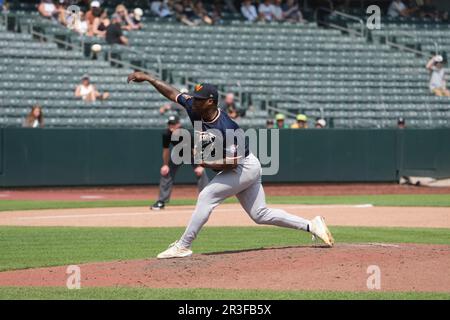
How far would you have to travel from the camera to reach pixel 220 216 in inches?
688

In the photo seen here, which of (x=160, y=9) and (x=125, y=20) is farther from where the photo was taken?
(x=160, y=9)

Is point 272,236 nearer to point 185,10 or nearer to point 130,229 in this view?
point 130,229

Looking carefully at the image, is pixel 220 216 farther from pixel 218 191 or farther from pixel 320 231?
pixel 218 191

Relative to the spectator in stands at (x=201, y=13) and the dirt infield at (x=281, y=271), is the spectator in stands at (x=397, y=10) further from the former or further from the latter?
the dirt infield at (x=281, y=271)

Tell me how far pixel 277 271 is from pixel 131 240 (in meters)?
4.27

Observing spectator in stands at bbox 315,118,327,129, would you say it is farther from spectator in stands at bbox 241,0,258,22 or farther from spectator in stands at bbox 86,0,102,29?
spectator in stands at bbox 86,0,102,29

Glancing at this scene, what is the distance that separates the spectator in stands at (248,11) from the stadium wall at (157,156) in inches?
238

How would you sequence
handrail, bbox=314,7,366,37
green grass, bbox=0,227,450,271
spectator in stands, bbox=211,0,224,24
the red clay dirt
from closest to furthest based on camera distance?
the red clay dirt → green grass, bbox=0,227,450,271 → spectator in stands, bbox=211,0,224,24 → handrail, bbox=314,7,366,37

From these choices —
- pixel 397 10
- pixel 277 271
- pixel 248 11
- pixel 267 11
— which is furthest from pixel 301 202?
pixel 397 10

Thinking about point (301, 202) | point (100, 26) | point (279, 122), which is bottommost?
point (301, 202)

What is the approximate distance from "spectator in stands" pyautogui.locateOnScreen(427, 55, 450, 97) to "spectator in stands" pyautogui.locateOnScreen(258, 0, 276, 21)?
16.5ft

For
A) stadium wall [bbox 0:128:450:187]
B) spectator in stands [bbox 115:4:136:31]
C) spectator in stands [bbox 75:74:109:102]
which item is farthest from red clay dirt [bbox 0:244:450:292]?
spectator in stands [bbox 115:4:136:31]

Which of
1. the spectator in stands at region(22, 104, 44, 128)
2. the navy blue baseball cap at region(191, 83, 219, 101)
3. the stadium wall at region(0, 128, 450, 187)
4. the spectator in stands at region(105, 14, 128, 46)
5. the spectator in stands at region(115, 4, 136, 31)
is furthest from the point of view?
the spectator in stands at region(115, 4, 136, 31)

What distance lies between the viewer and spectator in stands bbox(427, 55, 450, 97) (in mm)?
29391
